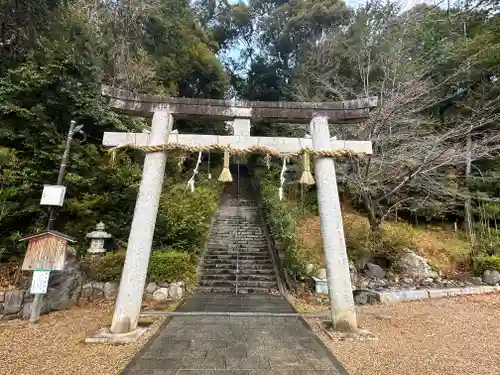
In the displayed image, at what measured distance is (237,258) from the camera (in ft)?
30.0

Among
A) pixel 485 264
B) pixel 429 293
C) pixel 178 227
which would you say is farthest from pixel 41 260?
pixel 485 264

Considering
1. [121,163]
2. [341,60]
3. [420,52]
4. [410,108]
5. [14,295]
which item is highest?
[341,60]

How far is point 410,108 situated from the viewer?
9.52 metres

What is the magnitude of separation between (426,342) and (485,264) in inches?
218

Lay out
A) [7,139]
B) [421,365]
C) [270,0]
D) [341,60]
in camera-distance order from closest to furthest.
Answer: [421,365] < [7,139] < [341,60] < [270,0]

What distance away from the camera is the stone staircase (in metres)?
7.89

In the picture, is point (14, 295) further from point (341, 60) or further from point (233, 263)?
Result: point (341, 60)

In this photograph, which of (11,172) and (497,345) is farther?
(11,172)

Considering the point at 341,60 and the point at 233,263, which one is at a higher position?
the point at 341,60

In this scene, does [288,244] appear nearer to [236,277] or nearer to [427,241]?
[236,277]

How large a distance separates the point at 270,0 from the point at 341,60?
11.4 m

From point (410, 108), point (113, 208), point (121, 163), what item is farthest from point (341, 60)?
point (113, 208)

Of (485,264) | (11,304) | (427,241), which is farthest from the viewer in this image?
(427,241)

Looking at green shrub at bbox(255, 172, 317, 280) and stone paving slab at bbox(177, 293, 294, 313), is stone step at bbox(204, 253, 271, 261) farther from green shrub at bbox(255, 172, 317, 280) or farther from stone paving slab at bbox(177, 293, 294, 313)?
stone paving slab at bbox(177, 293, 294, 313)
